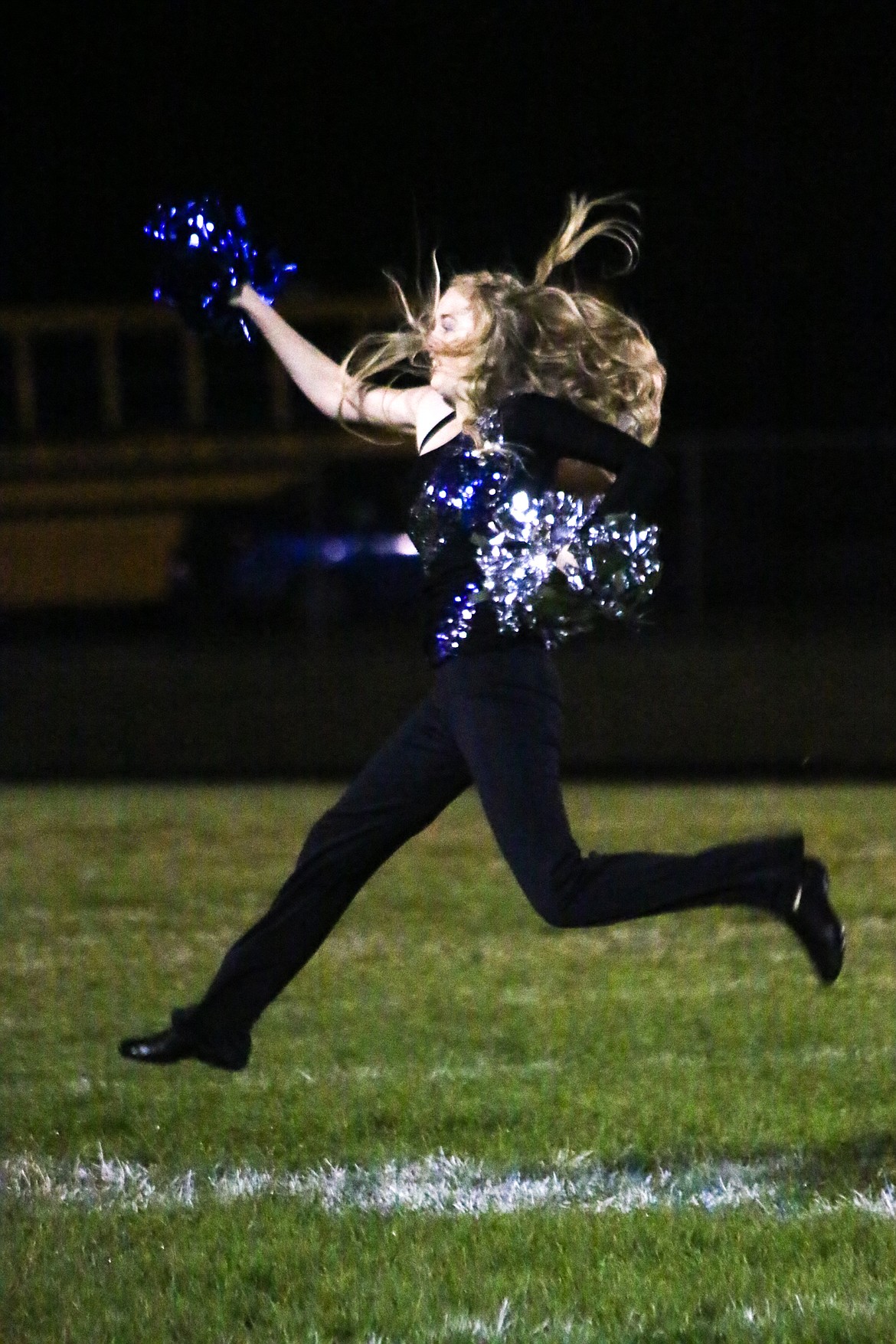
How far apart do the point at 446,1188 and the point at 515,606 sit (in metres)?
1.17

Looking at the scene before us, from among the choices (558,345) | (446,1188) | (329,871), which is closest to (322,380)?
(558,345)

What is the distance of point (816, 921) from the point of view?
14.4ft

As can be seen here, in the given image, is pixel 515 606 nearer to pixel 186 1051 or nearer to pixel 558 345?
pixel 558 345

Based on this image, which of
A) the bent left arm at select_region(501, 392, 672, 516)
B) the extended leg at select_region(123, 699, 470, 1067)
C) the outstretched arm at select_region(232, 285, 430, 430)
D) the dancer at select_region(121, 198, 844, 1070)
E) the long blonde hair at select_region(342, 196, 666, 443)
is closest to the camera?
the bent left arm at select_region(501, 392, 672, 516)

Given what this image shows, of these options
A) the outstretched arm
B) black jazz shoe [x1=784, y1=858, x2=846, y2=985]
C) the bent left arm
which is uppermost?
the outstretched arm

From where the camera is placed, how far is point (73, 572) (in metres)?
16.9

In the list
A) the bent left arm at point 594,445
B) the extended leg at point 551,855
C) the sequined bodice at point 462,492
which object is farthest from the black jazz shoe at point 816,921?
the sequined bodice at point 462,492

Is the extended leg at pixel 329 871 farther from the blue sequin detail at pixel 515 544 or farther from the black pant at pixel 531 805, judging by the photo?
the blue sequin detail at pixel 515 544

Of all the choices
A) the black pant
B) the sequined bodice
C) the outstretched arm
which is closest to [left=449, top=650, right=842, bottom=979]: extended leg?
the black pant

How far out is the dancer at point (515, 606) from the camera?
4.30m

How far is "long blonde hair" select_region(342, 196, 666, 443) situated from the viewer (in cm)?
440

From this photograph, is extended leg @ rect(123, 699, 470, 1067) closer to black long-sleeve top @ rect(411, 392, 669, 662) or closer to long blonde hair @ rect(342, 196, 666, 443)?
black long-sleeve top @ rect(411, 392, 669, 662)

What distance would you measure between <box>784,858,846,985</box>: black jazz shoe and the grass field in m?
0.48

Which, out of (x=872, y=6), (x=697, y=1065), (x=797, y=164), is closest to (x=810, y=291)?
(x=797, y=164)
